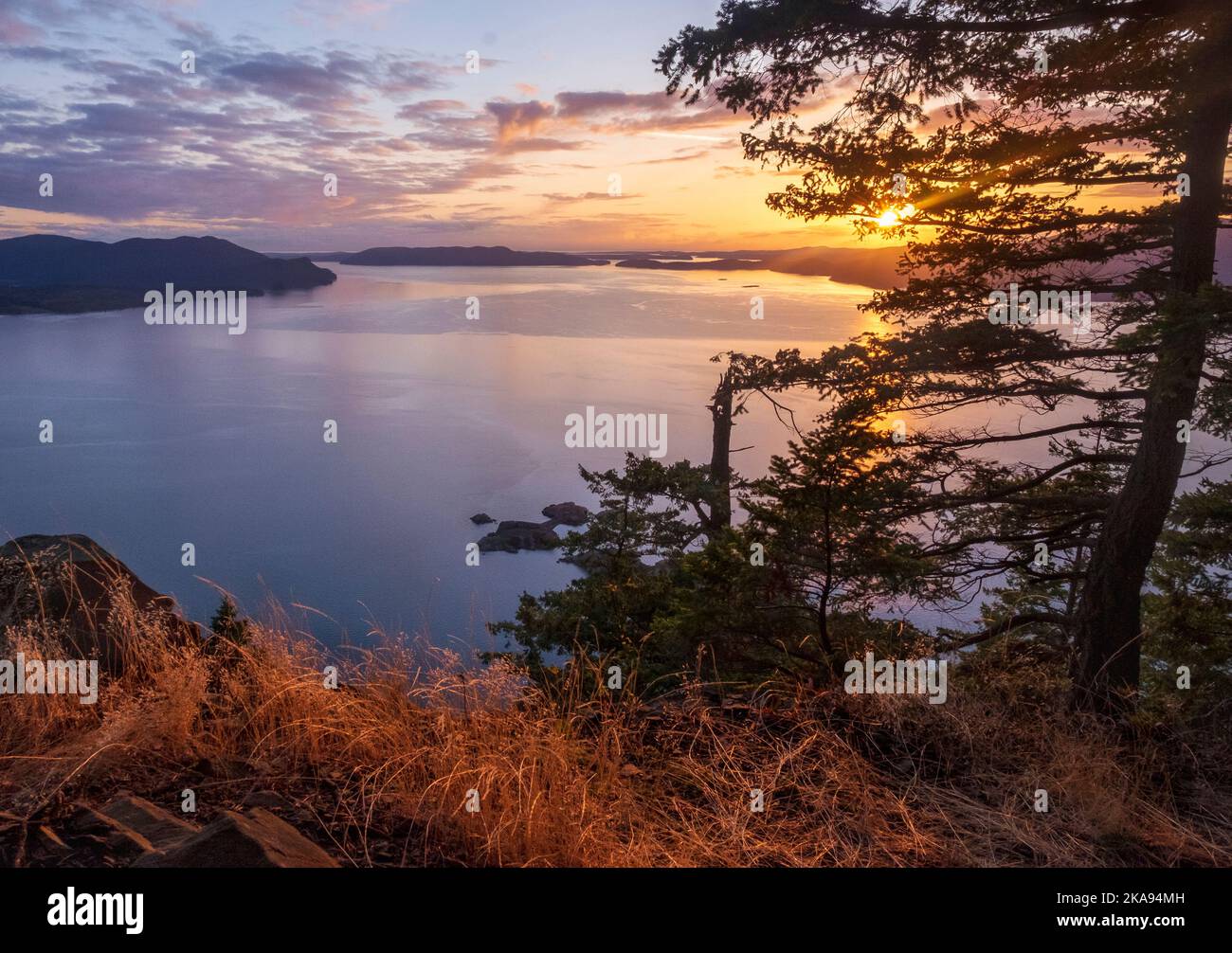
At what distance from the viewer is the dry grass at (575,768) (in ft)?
9.48

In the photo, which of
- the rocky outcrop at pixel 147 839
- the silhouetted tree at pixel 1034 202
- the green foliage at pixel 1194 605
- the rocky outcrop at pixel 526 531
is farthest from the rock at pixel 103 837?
the rocky outcrop at pixel 526 531

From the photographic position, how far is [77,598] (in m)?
5.25

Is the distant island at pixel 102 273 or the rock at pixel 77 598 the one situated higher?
the distant island at pixel 102 273

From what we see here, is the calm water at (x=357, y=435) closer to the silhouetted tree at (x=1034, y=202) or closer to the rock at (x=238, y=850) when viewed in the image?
the rock at (x=238, y=850)

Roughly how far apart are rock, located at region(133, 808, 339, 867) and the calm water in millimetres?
2709

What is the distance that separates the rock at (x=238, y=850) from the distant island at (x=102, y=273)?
11685cm

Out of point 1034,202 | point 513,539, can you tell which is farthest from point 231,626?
point 513,539

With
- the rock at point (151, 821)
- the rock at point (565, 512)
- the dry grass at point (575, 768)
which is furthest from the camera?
the rock at point (565, 512)

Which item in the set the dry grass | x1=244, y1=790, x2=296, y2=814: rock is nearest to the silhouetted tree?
the dry grass

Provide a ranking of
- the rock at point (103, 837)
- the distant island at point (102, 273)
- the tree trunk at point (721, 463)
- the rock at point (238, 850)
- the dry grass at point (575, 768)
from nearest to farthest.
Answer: the rock at point (238, 850) < the rock at point (103, 837) < the dry grass at point (575, 768) < the tree trunk at point (721, 463) < the distant island at point (102, 273)

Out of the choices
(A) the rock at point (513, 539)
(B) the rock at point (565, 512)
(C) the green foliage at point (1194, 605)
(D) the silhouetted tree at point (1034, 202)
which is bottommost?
(A) the rock at point (513, 539)

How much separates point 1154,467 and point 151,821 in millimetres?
10232

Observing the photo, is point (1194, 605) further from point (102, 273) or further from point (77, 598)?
point (102, 273)

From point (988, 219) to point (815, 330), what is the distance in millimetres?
66364
